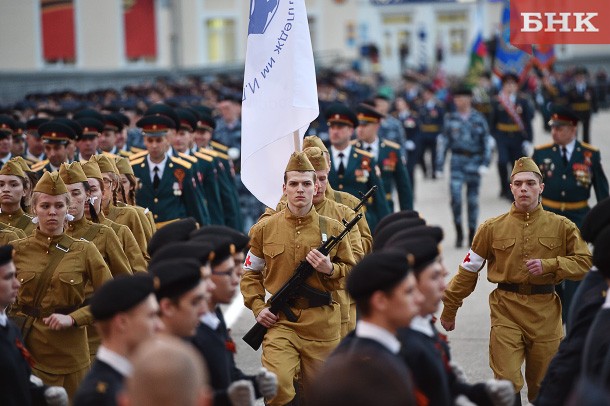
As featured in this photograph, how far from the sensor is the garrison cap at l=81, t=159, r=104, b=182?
376 inches

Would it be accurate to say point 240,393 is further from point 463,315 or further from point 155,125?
point 463,315

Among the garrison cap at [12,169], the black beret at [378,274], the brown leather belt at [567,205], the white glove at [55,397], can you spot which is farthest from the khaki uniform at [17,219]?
the brown leather belt at [567,205]

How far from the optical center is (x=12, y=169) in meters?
9.80

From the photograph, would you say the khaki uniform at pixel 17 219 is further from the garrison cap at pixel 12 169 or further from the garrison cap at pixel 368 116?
the garrison cap at pixel 368 116

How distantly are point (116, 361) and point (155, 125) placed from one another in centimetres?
757

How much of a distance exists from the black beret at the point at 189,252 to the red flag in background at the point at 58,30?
35.4m

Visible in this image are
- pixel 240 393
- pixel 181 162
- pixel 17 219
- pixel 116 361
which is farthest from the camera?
pixel 181 162

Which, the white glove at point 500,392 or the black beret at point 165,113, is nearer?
the white glove at point 500,392

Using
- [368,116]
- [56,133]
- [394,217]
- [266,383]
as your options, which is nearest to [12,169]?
[56,133]

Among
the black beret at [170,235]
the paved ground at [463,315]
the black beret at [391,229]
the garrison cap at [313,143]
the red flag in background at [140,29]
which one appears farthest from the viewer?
the red flag in background at [140,29]

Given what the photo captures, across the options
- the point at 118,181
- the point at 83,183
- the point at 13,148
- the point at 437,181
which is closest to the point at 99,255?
the point at 83,183

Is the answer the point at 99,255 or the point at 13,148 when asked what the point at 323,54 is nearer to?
the point at 13,148

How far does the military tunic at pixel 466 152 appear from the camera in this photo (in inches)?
701

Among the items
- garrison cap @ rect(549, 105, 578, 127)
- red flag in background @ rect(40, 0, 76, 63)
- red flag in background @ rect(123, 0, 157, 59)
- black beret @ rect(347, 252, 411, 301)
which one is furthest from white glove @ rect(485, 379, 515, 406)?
red flag in background @ rect(123, 0, 157, 59)
